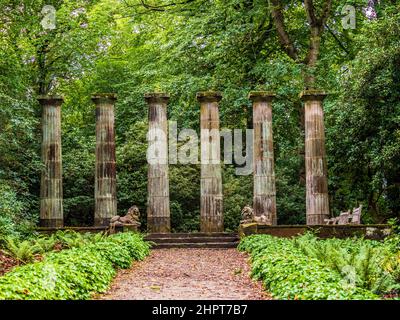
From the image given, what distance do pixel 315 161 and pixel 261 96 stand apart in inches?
171

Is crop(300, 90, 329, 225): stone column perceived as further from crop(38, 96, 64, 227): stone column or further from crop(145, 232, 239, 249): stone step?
crop(38, 96, 64, 227): stone column

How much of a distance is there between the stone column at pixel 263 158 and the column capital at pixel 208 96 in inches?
67.6

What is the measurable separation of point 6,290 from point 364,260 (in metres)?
8.21

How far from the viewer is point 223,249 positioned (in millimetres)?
29516

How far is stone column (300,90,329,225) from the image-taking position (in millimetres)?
33344

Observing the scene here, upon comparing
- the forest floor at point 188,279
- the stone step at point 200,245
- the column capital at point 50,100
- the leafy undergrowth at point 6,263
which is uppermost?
the column capital at point 50,100

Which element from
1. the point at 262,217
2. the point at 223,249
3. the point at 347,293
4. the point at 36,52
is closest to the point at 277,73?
the point at 262,217

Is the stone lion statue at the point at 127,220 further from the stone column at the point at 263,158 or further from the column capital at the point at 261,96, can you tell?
the column capital at the point at 261,96

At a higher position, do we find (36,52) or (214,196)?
(36,52)

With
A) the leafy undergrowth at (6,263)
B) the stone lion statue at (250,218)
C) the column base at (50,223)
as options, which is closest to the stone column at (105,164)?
the column base at (50,223)

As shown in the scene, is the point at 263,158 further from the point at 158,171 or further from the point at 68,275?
the point at 68,275

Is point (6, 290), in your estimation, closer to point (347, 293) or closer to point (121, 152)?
point (347, 293)

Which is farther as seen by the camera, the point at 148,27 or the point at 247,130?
the point at 148,27

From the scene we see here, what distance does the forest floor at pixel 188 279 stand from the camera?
15.4 m
